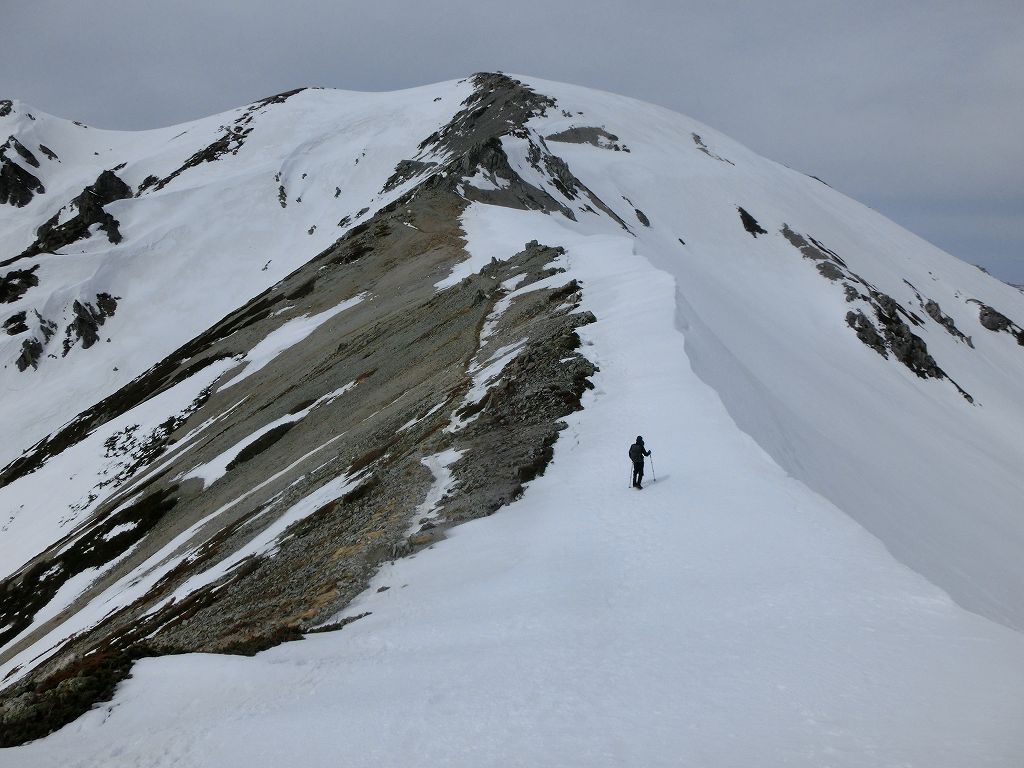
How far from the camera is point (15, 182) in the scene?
12900 cm

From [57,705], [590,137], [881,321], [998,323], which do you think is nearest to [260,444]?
[57,705]

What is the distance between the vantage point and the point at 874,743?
715 centimetres

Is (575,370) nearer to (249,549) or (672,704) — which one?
(249,549)

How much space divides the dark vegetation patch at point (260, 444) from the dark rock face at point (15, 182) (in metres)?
127

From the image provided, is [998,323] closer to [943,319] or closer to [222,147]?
[943,319]

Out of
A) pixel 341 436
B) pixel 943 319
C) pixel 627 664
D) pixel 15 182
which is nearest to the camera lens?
pixel 627 664

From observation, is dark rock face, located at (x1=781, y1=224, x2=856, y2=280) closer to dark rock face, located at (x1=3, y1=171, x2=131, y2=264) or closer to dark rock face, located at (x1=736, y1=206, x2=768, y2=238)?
dark rock face, located at (x1=736, y1=206, x2=768, y2=238)

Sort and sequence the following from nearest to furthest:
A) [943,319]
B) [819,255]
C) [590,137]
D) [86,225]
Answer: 1. [943,319]
2. [819,255]
3. [590,137]
4. [86,225]

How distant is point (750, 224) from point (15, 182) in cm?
14180

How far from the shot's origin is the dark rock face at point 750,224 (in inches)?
3337

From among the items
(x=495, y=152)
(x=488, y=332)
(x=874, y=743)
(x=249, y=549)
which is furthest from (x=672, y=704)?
(x=495, y=152)

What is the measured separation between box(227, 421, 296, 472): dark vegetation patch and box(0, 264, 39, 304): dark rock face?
79.5m

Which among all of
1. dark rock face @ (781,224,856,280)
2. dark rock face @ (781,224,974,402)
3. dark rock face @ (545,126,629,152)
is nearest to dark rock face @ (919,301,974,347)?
dark rock face @ (781,224,974,402)

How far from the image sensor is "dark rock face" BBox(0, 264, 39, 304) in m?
92.1
